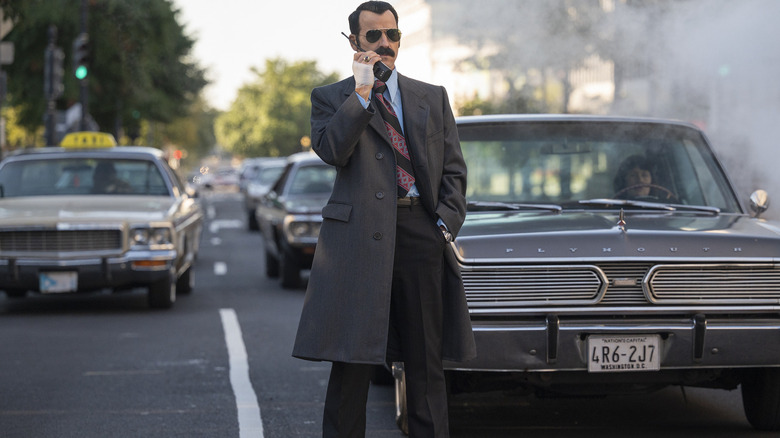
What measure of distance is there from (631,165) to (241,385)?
2571mm

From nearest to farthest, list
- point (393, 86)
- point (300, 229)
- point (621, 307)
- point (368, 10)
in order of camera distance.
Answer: point (368, 10)
point (393, 86)
point (621, 307)
point (300, 229)

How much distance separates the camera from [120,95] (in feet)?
130

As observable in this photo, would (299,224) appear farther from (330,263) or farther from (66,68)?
(66,68)

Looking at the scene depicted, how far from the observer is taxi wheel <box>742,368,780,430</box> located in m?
5.75

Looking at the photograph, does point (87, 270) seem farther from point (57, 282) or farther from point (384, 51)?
point (384, 51)

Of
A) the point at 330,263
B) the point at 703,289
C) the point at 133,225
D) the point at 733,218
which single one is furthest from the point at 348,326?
the point at 133,225

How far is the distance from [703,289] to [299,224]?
7.94 metres

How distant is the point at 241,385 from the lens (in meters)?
7.29

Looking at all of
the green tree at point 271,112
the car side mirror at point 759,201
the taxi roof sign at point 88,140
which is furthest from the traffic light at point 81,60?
the green tree at point 271,112

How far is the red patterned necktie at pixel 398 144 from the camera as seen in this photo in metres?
4.32

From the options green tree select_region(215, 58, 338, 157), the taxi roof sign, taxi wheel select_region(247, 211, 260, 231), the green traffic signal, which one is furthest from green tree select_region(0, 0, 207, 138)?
green tree select_region(215, 58, 338, 157)

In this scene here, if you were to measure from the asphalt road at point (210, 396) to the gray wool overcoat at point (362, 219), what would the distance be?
1749 mm

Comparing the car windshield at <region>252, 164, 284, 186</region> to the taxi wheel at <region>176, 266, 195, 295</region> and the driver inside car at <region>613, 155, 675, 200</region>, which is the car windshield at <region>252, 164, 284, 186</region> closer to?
the taxi wheel at <region>176, 266, 195, 295</region>

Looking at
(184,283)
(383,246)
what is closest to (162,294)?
(184,283)
